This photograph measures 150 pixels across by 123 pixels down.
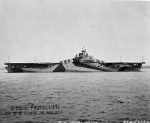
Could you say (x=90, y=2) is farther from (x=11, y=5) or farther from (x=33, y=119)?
(x=33, y=119)

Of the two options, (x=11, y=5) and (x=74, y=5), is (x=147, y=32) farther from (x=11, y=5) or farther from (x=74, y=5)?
(x=11, y=5)

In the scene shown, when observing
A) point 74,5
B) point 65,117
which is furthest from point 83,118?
point 74,5

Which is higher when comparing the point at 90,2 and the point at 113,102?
the point at 90,2

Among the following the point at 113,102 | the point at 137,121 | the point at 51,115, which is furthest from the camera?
the point at 113,102

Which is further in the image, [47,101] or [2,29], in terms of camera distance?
[47,101]

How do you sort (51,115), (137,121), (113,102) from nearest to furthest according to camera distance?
(137,121) → (51,115) → (113,102)

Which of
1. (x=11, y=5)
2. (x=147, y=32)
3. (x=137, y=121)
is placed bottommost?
(x=137, y=121)

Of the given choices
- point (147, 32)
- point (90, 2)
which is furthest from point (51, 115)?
point (147, 32)
